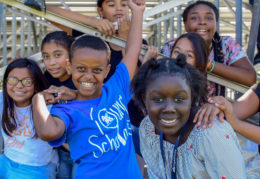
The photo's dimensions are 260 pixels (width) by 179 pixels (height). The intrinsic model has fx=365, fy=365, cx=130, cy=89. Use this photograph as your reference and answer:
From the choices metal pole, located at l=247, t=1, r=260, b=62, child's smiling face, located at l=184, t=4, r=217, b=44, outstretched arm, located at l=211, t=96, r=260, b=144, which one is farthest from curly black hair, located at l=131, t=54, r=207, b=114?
metal pole, located at l=247, t=1, r=260, b=62

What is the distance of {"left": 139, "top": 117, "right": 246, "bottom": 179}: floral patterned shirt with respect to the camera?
71.3 inches

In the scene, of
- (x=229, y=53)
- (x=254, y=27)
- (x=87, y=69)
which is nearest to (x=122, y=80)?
(x=87, y=69)

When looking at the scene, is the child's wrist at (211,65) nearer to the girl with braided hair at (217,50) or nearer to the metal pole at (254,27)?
the girl with braided hair at (217,50)

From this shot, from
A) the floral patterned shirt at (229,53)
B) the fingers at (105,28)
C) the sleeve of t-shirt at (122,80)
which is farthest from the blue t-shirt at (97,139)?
the floral patterned shirt at (229,53)

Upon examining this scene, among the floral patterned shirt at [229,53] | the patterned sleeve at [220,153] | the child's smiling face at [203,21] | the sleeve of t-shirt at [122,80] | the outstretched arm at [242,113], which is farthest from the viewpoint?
the child's smiling face at [203,21]

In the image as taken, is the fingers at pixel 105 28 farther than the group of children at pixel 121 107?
Yes

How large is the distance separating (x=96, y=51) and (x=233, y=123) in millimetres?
989

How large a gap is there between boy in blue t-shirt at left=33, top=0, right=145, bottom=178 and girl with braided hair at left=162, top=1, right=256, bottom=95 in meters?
0.83

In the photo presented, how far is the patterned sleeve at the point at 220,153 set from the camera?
1.81 meters

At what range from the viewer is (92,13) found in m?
7.96

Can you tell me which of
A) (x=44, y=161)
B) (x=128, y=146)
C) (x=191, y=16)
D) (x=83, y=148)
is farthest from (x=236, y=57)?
(x=44, y=161)

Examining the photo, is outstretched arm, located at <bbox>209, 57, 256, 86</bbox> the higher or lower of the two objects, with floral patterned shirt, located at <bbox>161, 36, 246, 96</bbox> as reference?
lower

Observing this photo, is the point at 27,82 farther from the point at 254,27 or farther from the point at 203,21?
the point at 254,27

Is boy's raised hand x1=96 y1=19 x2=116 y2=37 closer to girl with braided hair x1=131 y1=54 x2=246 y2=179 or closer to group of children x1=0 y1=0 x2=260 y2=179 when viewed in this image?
group of children x1=0 y1=0 x2=260 y2=179
